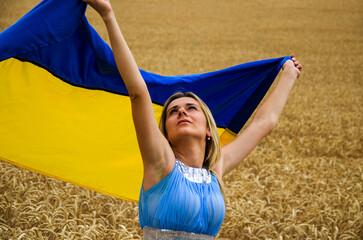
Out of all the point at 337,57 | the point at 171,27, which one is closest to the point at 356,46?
the point at 337,57

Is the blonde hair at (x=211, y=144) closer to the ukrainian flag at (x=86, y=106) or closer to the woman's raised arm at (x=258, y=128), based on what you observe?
the woman's raised arm at (x=258, y=128)

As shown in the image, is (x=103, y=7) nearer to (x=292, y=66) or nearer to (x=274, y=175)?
(x=292, y=66)

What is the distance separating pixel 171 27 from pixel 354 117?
55.0 ft

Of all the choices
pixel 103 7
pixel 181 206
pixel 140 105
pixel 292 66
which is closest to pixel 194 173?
pixel 181 206

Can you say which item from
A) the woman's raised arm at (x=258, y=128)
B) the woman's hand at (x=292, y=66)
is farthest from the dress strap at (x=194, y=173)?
the woman's hand at (x=292, y=66)

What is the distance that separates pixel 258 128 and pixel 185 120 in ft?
2.32

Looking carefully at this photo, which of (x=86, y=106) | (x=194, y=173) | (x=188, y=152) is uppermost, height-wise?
(x=86, y=106)

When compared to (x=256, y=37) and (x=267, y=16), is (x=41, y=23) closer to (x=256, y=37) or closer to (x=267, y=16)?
(x=256, y=37)

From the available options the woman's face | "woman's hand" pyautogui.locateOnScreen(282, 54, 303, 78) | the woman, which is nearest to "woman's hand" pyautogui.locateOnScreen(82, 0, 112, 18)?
the woman

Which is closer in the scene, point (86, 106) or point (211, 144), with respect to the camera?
point (211, 144)

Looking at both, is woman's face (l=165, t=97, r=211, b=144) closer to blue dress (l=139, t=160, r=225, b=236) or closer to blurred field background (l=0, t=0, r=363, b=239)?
blue dress (l=139, t=160, r=225, b=236)

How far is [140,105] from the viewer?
1949 mm

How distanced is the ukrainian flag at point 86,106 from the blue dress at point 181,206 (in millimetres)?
1122

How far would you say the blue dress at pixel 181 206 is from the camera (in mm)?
1986
